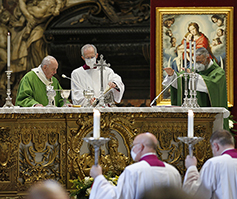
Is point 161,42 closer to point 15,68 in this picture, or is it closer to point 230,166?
point 15,68

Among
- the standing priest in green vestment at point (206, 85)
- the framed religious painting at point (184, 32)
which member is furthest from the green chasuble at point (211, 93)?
the framed religious painting at point (184, 32)

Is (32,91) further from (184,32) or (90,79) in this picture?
(184,32)

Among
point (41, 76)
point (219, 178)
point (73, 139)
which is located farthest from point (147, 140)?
point (41, 76)

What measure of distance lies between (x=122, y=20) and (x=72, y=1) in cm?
134

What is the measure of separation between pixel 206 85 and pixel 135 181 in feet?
11.1

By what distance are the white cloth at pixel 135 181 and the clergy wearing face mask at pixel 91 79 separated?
2.63m

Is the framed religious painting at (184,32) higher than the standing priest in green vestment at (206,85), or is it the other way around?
the framed religious painting at (184,32)

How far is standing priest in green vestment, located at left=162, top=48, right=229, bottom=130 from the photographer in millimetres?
6469

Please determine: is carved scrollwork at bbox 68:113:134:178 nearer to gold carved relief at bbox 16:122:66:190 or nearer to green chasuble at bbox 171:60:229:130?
gold carved relief at bbox 16:122:66:190

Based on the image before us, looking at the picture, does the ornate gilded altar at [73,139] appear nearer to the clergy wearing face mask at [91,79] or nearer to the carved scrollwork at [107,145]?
the carved scrollwork at [107,145]

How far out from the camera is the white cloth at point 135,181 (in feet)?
11.0

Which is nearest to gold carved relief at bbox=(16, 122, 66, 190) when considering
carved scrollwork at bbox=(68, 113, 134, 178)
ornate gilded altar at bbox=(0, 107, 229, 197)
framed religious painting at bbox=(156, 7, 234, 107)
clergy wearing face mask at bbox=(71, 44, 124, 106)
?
ornate gilded altar at bbox=(0, 107, 229, 197)

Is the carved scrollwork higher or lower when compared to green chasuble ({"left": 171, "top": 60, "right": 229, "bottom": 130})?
lower

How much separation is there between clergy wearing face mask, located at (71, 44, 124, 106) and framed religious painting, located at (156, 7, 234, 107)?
2632 millimetres
